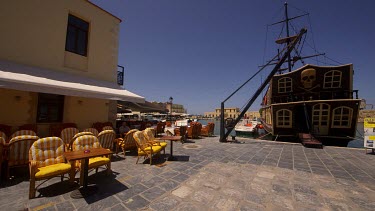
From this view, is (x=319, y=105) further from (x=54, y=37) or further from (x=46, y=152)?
(x=54, y=37)

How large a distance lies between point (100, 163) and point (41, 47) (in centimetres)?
693

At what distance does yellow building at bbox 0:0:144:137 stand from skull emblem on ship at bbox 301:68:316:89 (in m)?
13.7

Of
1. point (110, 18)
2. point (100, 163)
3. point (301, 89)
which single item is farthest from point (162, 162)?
point (301, 89)

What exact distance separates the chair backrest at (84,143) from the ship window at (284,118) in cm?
1443

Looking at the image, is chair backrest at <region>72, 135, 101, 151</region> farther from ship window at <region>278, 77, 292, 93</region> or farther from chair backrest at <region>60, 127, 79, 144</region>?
ship window at <region>278, 77, 292, 93</region>

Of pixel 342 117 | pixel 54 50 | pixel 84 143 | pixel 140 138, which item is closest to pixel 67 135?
pixel 84 143

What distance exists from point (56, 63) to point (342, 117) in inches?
753

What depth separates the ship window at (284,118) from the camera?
1391cm

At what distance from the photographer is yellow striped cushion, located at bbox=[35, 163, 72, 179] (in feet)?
11.2

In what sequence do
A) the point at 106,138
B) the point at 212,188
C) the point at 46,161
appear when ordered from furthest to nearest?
the point at 106,138 < the point at 212,188 < the point at 46,161

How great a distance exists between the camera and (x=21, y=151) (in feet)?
14.2

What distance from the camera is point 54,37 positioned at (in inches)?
312

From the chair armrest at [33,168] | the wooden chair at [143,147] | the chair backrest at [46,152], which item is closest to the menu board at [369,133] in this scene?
the wooden chair at [143,147]

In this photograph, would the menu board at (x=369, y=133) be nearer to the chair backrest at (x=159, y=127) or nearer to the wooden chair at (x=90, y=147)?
the wooden chair at (x=90, y=147)
